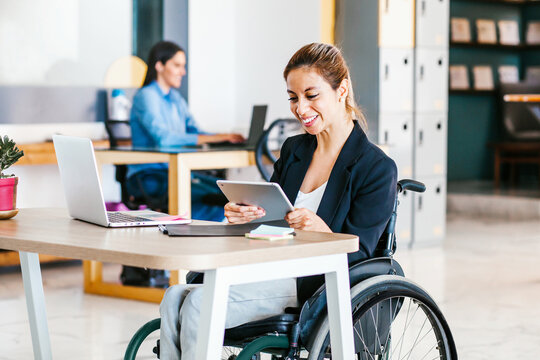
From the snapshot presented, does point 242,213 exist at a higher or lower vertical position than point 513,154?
higher

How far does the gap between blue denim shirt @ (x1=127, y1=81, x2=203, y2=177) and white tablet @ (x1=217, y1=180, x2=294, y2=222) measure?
7.88ft

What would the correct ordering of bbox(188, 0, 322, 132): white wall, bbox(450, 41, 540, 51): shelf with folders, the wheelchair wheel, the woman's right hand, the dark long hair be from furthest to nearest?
bbox(450, 41, 540, 51): shelf with folders, bbox(188, 0, 322, 132): white wall, the dark long hair, the woman's right hand, the wheelchair wheel

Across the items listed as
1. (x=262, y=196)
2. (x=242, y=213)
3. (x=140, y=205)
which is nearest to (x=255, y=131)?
(x=140, y=205)

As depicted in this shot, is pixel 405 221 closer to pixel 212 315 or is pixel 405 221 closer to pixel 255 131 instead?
pixel 255 131

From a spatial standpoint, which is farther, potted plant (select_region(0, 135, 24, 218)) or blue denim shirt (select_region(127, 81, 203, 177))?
blue denim shirt (select_region(127, 81, 203, 177))

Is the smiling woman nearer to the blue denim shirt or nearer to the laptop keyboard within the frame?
the laptop keyboard

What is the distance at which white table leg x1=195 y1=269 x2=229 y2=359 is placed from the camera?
1715 millimetres

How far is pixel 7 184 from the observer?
2.32 m

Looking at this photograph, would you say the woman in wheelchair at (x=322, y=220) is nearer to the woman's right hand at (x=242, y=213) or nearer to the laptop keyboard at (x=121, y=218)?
the woman's right hand at (x=242, y=213)

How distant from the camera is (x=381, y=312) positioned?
2.18 m

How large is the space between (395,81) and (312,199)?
346cm

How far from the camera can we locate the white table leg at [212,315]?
5.63ft

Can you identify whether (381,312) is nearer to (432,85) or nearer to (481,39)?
(432,85)

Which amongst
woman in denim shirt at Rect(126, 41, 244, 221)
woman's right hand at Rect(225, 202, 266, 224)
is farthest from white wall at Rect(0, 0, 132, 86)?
woman's right hand at Rect(225, 202, 266, 224)
